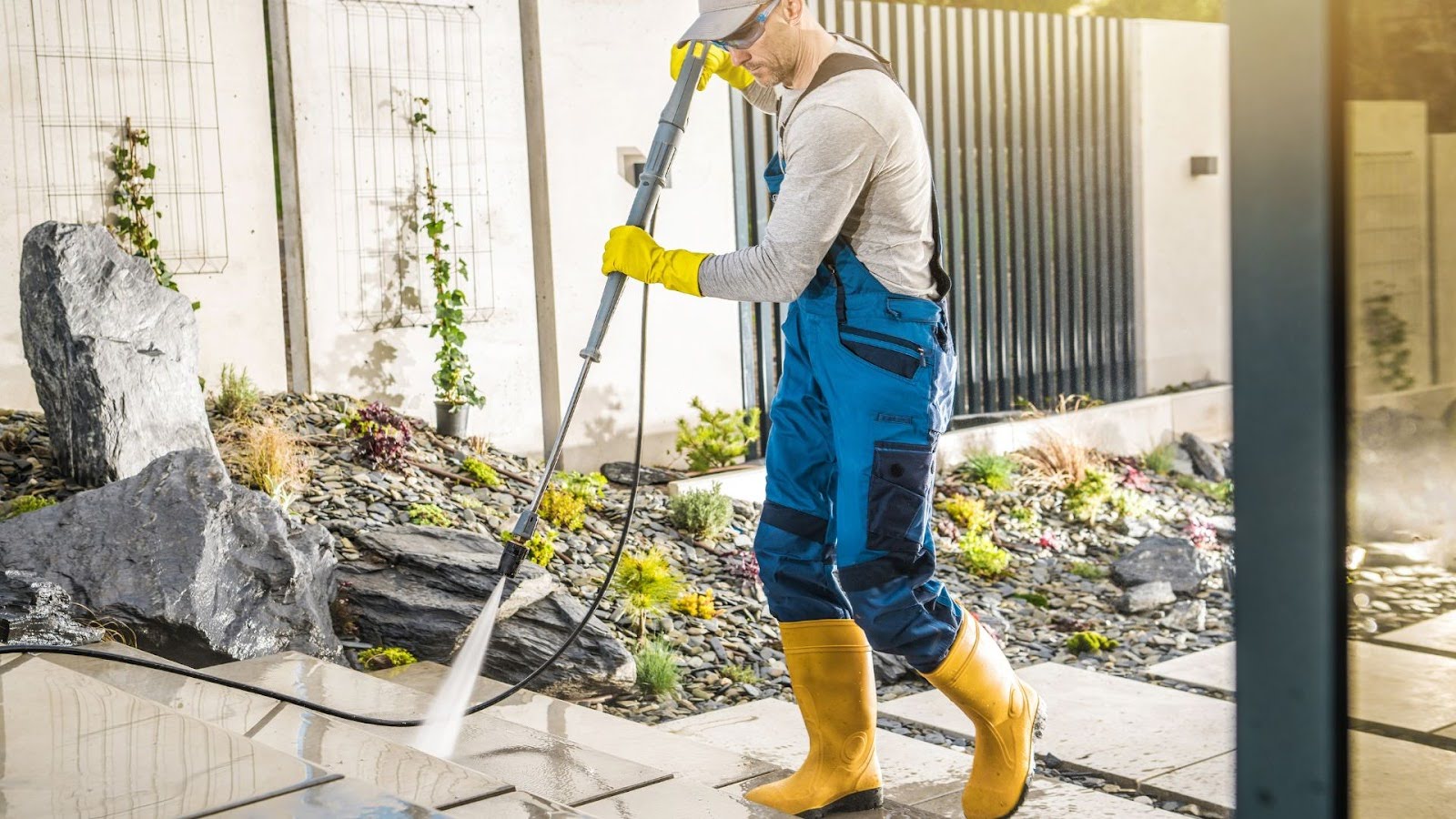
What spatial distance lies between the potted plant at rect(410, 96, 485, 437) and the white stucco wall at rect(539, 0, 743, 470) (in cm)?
58

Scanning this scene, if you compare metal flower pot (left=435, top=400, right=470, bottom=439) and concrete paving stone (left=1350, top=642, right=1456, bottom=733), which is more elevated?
concrete paving stone (left=1350, top=642, right=1456, bottom=733)

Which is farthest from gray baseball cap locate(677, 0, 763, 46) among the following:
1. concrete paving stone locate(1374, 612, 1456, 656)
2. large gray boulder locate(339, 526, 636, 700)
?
large gray boulder locate(339, 526, 636, 700)

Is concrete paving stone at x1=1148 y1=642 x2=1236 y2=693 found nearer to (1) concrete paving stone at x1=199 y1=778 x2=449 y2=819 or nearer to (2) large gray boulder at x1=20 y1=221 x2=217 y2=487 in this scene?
(1) concrete paving stone at x1=199 y1=778 x2=449 y2=819

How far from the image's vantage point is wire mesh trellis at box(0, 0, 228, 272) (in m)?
6.12

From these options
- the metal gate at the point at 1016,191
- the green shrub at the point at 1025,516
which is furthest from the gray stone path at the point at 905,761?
the metal gate at the point at 1016,191

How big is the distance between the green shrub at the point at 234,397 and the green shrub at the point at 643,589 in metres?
2.25

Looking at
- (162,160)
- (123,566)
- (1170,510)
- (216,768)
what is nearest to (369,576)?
(123,566)

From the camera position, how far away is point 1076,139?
33.6ft

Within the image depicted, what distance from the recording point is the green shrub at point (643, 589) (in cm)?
493

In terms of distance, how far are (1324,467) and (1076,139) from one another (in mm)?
9582

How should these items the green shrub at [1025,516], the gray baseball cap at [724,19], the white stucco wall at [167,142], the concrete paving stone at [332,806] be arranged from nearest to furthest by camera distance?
the concrete paving stone at [332,806] < the gray baseball cap at [724,19] < the white stucco wall at [167,142] < the green shrub at [1025,516]

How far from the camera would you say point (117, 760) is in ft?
7.59

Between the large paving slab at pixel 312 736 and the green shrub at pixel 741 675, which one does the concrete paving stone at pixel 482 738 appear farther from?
the green shrub at pixel 741 675

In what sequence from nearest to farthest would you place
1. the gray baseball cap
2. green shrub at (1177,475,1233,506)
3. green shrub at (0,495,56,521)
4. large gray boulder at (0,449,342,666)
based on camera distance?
the gray baseball cap → large gray boulder at (0,449,342,666) → green shrub at (0,495,56,521) → green shrub at (1177,475,1233,506)
